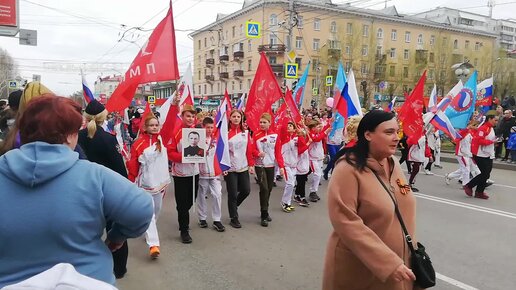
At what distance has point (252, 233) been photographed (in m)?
6.21

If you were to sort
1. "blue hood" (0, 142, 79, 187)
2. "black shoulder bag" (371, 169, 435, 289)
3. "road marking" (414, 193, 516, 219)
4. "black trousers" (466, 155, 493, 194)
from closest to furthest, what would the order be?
"blue hood" (0, 142, 79, 187) < "black shoulder bag" (371, 169, 435, 289) < "road marking" (414, 193, 516, 219) < "black trousers" (466, 155, 493, 194)

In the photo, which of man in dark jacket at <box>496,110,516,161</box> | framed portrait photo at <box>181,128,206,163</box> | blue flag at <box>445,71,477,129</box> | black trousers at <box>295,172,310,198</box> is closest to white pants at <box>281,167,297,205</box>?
black trousers at <box>295,172,310,198</box>

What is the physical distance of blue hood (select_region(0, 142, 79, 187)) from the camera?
1551 millimetres

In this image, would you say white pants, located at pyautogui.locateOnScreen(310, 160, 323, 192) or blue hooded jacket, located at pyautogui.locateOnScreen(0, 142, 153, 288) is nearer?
blue hooded jacket, located at pyautogui.locateOnScreen(0, 142, 153, 288)

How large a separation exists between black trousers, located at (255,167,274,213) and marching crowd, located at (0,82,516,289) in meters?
0.02

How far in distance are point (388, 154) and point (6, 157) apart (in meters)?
2.10

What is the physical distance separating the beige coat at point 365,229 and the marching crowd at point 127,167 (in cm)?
4

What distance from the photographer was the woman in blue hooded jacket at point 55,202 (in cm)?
156

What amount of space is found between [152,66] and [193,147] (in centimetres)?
128

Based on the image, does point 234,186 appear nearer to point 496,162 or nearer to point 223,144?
point 223,144

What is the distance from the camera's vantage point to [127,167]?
5324mm

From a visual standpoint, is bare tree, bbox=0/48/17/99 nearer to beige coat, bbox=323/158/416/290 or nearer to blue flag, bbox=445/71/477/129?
blue flag, bbox=445/71/477/129

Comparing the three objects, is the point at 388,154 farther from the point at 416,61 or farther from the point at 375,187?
the point at 416,61

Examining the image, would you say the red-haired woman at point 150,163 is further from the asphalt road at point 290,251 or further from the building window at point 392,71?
the building window at point 392,71
